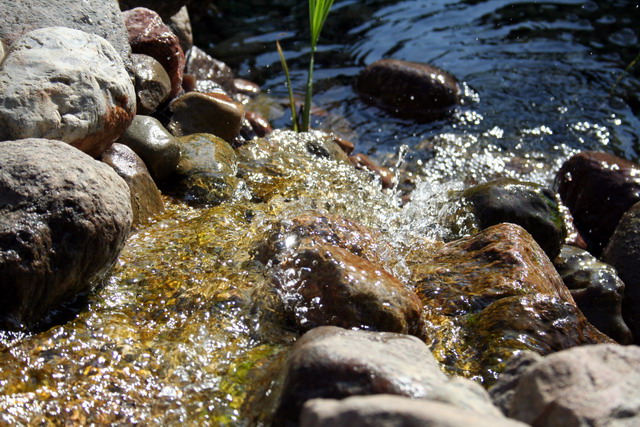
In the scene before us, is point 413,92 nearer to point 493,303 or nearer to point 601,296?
point 601,296

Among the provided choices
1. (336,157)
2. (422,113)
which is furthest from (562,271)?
(422,113)

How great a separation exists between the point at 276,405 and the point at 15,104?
2.23 metres

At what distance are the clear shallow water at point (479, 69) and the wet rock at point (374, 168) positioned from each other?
0.31 metres

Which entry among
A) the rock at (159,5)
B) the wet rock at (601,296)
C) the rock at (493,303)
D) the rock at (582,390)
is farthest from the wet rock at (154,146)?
the rock at (582,390)

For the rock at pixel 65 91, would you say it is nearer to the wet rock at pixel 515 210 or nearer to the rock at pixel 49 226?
the rock at pixel 49 226

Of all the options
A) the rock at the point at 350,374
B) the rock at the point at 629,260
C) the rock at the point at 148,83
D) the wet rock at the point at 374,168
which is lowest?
the rock at the point at 629,260

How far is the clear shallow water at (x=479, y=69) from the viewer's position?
303 inches

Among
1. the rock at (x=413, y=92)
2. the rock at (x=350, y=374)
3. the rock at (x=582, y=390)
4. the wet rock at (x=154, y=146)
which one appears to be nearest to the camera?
the rock at (x=582, y=390)

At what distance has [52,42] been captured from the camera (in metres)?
4.14

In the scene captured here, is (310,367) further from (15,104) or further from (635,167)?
(635,167)

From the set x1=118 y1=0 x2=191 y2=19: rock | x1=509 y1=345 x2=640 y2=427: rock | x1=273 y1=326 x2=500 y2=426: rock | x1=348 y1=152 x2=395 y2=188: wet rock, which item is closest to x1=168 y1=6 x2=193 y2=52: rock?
x1=118 y1=0 x2=191 y2=19: rock

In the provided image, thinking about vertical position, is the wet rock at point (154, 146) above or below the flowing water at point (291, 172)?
above

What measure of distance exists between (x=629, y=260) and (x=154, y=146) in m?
3.72

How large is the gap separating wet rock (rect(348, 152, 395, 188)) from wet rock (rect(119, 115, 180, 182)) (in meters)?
2.21
